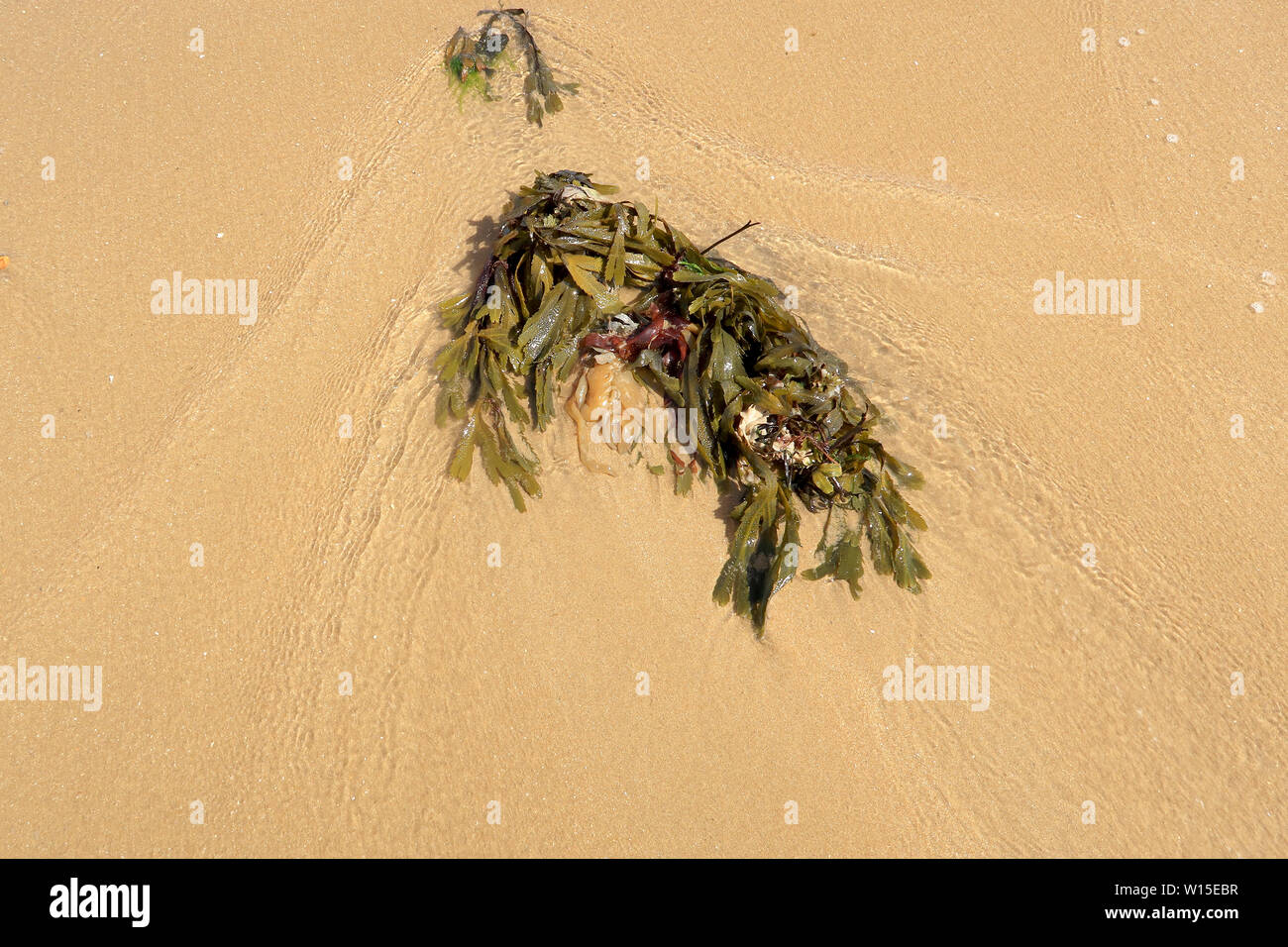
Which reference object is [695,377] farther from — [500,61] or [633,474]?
[500,61]

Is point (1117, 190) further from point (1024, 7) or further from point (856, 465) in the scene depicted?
point (856, 465)

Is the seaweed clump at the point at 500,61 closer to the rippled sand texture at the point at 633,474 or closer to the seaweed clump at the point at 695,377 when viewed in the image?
the rippled sand texture at the point at 633,474

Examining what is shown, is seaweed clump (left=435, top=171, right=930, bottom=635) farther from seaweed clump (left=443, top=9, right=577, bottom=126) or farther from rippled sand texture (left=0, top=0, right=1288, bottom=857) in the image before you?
seaweed clump (left=443, top=9, right=577, bottom=126)

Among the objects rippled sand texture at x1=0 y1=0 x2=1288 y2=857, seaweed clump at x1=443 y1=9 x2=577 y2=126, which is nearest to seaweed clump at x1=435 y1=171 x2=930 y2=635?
rippled sand texture at x1=0 y1=0 x2=1288 y2=857

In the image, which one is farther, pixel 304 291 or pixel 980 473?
pixel 304 291

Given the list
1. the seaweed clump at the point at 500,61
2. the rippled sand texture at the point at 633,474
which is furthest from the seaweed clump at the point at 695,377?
the seaweed clump at the point at 500,61

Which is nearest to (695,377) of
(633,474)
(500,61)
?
(633,474)

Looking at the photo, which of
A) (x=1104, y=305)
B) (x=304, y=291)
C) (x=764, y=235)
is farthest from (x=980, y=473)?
(x=304, y=291)
